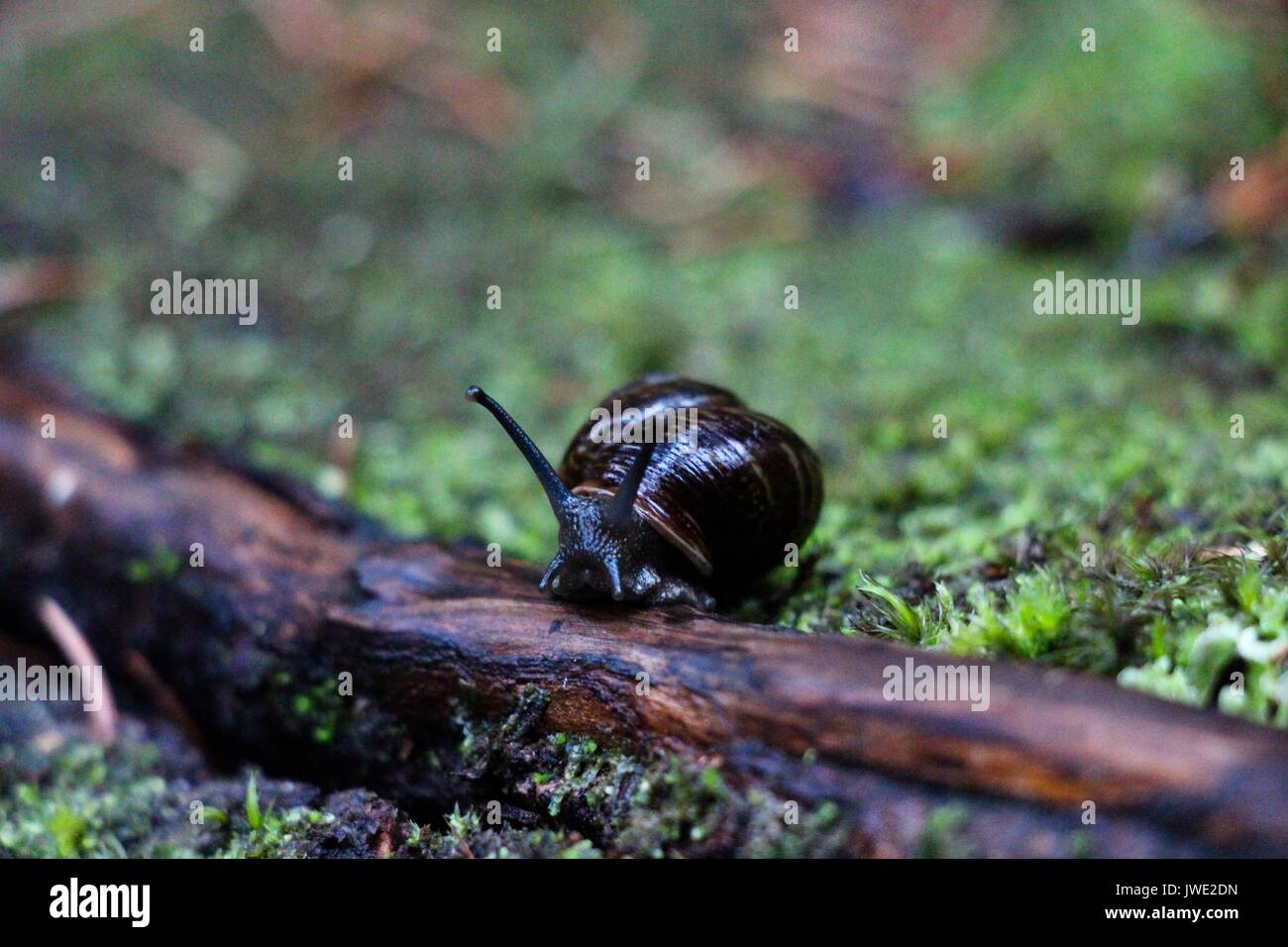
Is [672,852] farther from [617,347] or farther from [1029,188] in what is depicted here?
[1029,188]

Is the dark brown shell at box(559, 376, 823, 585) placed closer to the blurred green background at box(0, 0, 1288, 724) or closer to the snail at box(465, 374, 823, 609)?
the snail at box(465, 374, 823, 609)

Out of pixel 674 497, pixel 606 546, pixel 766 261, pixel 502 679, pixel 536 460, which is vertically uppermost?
pixel 766 261

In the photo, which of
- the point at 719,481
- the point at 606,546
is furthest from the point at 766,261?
the point at 606,546

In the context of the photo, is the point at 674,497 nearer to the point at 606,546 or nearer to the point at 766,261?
the point at 606,546

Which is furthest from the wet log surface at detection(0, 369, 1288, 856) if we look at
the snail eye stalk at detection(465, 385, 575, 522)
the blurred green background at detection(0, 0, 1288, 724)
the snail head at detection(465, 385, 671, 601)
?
the blurred green background at detection(0, 0, 1288, 724)

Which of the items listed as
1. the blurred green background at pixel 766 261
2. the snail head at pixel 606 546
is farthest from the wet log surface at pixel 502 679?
the blurred green background at pixel 766 261

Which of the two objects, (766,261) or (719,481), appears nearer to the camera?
(719,481)
